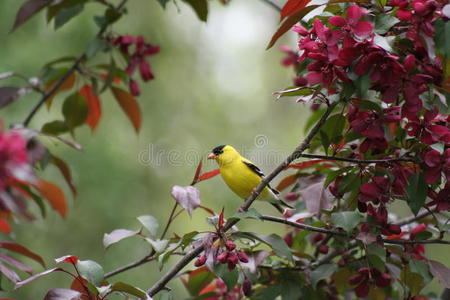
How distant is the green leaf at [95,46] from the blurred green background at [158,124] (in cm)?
84

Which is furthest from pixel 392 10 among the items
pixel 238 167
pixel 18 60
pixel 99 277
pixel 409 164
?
pixel 18 60

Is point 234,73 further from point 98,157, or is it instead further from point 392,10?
point 392,10

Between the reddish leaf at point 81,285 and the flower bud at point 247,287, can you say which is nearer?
the reddish leaf at point 81,285

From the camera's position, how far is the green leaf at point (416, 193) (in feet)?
5.08

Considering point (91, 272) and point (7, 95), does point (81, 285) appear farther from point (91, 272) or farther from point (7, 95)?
point (7, 95)

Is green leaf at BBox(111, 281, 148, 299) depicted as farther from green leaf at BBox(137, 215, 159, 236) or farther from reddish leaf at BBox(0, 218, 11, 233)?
reddish leaf at BBox(0, 218, 11, 233)

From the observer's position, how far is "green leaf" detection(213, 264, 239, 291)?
5.50ft

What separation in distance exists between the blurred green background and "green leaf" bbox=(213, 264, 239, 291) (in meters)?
1.66

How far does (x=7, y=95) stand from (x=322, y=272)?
4.78ft

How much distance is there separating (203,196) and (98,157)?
190 centimetres

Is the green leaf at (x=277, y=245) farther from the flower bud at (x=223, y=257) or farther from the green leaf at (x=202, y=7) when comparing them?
the green leaf at (x=202, y=7)

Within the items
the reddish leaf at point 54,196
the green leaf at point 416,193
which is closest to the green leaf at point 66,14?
the reddish leaf at point 54,196

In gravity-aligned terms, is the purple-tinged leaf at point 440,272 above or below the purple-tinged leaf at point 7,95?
below

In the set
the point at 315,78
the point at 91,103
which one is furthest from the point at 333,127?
the point at 91,103
